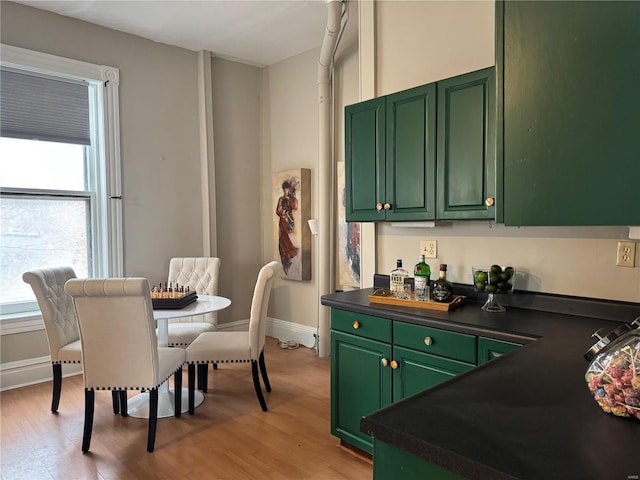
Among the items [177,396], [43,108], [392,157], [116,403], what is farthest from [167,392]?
[43,108]

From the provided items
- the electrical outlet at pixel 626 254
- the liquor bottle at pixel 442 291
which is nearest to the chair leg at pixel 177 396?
the liquor bottle at pixel 442 291

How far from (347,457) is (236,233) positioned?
10.0ft

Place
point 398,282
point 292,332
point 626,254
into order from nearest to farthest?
point 626,254, point 398,282, point 292,332

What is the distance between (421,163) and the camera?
2441 mm

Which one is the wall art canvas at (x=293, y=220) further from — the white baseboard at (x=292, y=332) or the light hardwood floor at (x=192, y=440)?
the light hardwood floor at (x=192, y=440)

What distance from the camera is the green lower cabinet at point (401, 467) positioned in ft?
3.10

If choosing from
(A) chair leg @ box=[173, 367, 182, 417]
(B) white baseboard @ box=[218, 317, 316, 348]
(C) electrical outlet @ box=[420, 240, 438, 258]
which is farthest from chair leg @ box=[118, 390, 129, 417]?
(C) electrical outlet @ box=[420, 240, 438, 258]

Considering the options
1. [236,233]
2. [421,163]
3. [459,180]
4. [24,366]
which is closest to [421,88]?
[421,163]

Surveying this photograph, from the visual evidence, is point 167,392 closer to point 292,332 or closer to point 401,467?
point 292,332

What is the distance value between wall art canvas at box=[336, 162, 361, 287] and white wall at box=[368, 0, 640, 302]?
3.90ft

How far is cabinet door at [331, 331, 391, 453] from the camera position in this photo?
2338mm

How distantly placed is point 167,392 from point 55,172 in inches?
86.5

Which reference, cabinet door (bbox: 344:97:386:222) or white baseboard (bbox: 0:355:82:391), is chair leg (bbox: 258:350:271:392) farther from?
white baseboard (bbox: 0:355:82:391)

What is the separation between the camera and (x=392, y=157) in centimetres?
256
